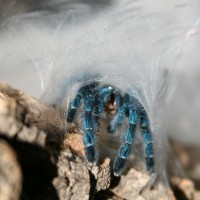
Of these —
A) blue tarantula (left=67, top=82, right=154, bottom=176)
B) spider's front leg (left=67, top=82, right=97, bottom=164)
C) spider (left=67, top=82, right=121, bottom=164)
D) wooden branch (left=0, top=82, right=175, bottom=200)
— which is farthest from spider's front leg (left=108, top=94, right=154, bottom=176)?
wooden branch (left=0, top=82, right=175, bottom=200)

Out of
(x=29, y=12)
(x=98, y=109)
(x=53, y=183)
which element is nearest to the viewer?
(x=53, y=183)

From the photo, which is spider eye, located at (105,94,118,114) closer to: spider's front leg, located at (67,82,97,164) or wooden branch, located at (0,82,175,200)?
spider's front leg, located at (67,82,97,164)

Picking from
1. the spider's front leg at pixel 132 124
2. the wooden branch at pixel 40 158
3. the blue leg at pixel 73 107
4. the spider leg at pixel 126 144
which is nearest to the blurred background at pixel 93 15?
the spider's front leg at pixel 132 124

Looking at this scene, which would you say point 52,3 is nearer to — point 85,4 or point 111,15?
point 85,4

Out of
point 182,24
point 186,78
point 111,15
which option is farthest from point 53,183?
point 186,78

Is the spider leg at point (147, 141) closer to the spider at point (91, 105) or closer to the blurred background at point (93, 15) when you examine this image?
the spider at point (91, 105)

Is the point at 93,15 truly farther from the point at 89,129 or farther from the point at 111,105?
the point at 89,129

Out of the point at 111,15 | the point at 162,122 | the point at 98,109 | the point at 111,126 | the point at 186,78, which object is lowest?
the point at 186,78

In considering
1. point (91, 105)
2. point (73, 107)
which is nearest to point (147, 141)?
point (91, 105)
